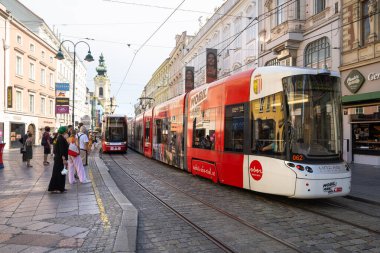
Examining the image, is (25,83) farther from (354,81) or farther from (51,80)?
(354,81)

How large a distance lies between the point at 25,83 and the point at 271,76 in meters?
33.1

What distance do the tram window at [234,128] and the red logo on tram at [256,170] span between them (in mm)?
657

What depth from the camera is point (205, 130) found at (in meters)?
11.7

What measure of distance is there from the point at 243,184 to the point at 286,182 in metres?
1.68

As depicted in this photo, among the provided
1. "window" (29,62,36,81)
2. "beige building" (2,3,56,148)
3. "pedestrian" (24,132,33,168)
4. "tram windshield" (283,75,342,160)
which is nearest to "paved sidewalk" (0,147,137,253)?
"tram windshield" (283,75,342,160)

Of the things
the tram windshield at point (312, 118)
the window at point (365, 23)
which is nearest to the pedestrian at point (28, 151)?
the tram windshield at point (312, 118)

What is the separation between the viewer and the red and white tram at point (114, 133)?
26855 mm

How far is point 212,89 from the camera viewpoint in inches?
449

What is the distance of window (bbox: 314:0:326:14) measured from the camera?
19469 millimetres

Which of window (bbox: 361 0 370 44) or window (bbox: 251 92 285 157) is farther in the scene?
window (bbox: 361 0 370 44)

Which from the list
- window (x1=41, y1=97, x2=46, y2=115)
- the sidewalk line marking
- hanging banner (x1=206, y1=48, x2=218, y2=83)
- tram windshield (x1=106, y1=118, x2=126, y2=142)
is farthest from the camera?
window (x1=41, y1=97, x2=46, y2=115)

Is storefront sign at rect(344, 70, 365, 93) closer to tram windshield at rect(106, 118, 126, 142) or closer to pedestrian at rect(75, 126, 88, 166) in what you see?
pedestrian at rect(75, 126, 88, 166)

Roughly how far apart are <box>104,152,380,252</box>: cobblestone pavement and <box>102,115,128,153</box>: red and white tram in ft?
57.2

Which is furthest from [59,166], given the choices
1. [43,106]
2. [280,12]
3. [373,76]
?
[43,106]
